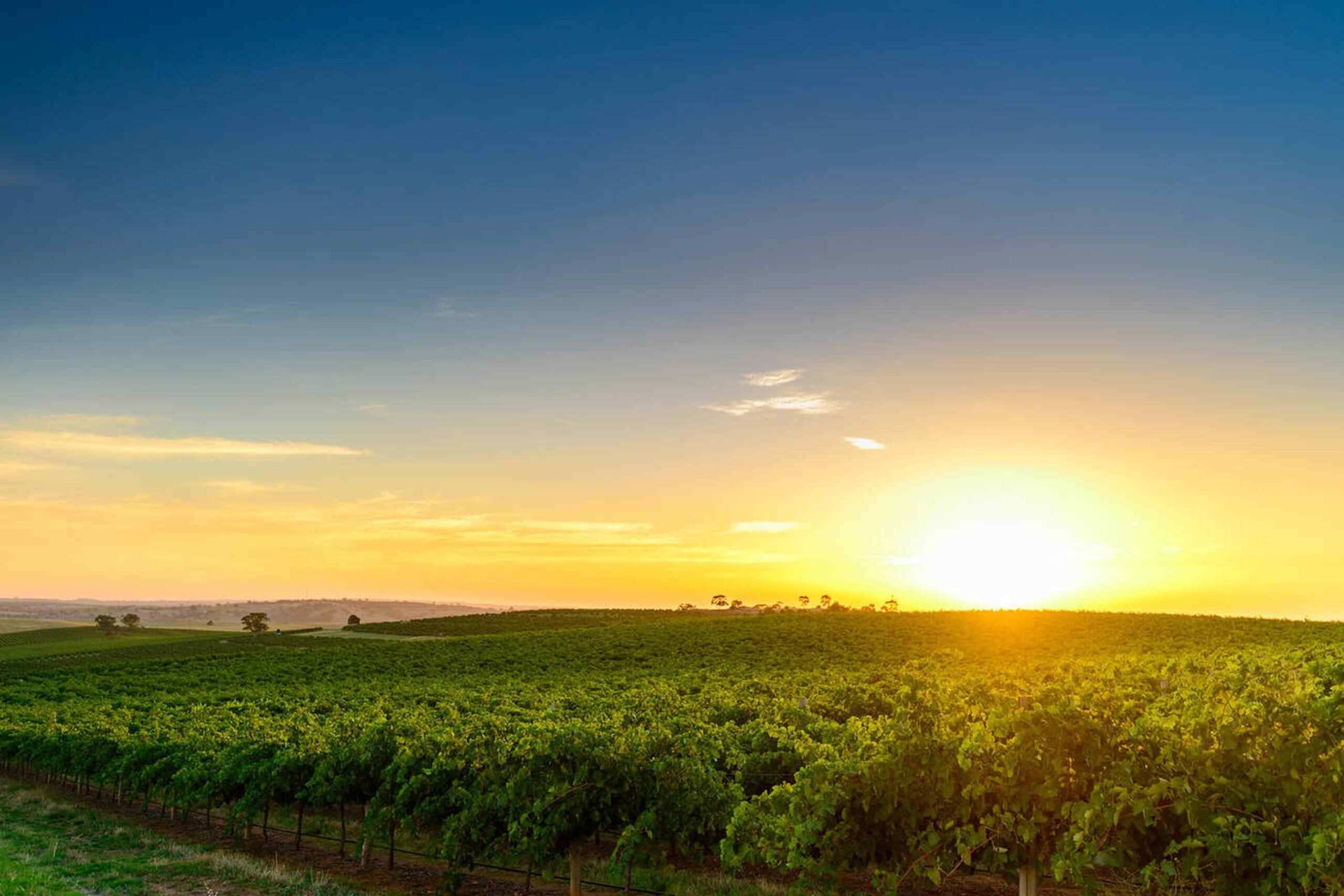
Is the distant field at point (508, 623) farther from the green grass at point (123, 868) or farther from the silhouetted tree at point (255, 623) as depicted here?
the green grass at point (123, 868)

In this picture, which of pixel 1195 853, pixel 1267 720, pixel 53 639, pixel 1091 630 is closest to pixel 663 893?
pixel 1195 853

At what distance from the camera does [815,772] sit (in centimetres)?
1255

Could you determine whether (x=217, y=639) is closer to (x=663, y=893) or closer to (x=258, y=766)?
(x=258, y=766)

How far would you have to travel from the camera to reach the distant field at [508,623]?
432 ft

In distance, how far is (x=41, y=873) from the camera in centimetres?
2027

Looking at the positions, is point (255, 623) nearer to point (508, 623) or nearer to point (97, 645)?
point (97, 645)

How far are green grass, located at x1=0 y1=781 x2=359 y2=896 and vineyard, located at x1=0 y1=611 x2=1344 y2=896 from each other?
5.07ft

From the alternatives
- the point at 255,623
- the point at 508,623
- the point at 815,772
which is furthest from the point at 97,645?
the point at 815,772

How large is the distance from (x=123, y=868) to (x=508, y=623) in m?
123

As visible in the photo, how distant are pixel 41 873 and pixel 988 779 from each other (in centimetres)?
2115

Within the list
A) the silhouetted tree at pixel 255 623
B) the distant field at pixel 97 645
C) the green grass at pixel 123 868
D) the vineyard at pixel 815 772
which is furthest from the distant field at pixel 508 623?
the green grass at pixel 123 868

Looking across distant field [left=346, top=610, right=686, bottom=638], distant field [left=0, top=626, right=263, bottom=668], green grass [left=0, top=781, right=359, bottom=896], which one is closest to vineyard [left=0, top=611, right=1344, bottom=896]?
green grass [left=0, top=781, right=359, bottom=896]

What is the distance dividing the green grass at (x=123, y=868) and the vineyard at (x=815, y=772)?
1547 mm

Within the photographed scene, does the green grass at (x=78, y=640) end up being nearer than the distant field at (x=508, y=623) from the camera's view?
Yes
